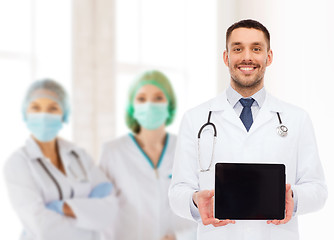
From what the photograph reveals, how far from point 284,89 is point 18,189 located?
3.15 ft

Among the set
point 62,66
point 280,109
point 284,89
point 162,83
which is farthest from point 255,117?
point 62,66

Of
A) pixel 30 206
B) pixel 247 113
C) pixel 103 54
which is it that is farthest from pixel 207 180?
pixel 103 54

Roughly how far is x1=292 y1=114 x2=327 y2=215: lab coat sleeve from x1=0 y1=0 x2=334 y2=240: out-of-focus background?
40cm

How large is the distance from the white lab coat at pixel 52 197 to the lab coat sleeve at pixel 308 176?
98 centimetres

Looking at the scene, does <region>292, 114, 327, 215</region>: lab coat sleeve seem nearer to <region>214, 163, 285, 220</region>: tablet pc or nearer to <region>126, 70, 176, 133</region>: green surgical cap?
<region>214, 163, 285, 220</region>: tablet pc

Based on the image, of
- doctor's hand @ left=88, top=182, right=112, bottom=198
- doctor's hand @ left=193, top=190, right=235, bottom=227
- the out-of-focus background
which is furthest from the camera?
doctor's hand @ left=88, top=182, right=112, bottom=198

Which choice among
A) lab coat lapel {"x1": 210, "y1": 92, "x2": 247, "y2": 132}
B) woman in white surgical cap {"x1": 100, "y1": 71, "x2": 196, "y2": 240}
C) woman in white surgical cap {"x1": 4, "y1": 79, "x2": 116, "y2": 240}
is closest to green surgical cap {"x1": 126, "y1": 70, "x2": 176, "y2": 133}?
woman in white surgical cap {"x1": 100, "y1": 71, "x2": 196, "y2": 240}

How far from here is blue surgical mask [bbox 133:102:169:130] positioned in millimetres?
1645

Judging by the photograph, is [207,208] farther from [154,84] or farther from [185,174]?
[154,84]

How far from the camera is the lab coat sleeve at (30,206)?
4.81 ft

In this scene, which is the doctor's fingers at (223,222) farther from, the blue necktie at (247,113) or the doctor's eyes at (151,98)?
the doctor's eyes at (151,98)

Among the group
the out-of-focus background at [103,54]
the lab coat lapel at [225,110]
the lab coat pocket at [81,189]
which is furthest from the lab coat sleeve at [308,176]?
the lab coat pocket at [81,189]

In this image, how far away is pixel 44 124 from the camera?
1.58 meters

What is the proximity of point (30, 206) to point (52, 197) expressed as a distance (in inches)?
3.9
